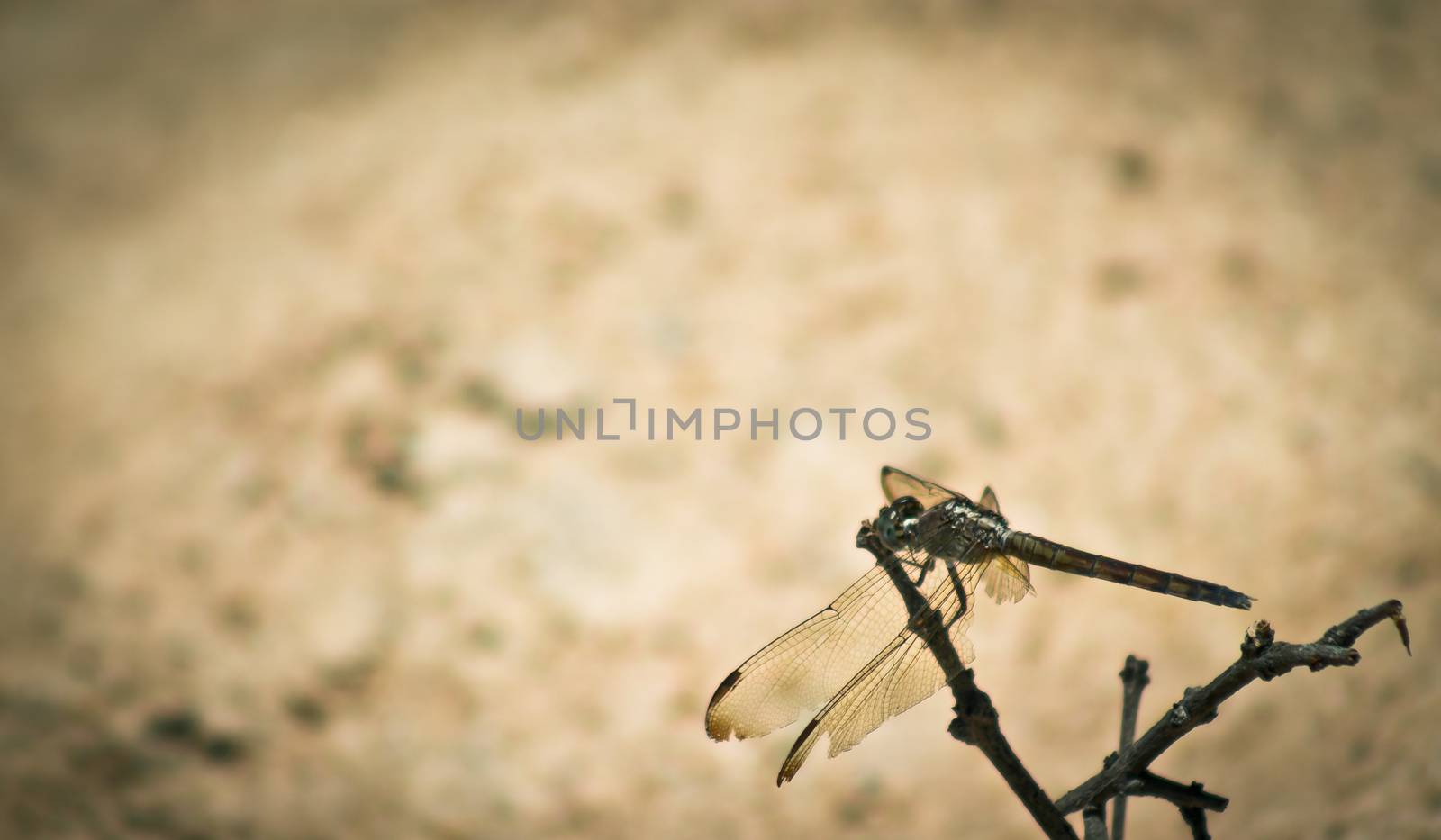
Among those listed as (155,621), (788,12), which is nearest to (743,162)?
(788,12)

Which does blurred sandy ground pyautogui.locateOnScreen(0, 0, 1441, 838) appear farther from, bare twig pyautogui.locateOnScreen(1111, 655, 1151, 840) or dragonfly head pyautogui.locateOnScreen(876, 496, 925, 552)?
dragonfly head pyautogui.locateOnScreen(876, 496, 925, 552)

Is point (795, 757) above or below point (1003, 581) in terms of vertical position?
below

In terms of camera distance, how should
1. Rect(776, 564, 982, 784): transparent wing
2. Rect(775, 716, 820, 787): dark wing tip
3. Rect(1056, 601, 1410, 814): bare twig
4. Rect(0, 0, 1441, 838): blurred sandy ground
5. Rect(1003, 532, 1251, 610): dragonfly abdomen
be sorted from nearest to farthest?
Rect(1056, 601, 1410, 814): bare twig → Rect(775, 716, 820, 787): dark wing tip → Rect(776, 564, 982, 784): transparent wing → Rect(1003, 532, 1251, 610): dragonfly abdomen → Rect(0, 0, 1441, 838): blurred sandy ground

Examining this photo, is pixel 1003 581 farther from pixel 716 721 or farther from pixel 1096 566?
pixel 716 721

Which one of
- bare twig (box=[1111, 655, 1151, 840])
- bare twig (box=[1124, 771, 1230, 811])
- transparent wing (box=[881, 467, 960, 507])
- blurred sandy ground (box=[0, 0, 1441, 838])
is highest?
blurred sandy ground (box=[0, 0, 1441, 838])

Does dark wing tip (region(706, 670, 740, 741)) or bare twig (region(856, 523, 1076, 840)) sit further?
dark wing tip (region(706, 670, 740, 741))

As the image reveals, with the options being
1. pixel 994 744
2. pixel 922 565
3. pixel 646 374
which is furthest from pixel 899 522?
pixel 646 374

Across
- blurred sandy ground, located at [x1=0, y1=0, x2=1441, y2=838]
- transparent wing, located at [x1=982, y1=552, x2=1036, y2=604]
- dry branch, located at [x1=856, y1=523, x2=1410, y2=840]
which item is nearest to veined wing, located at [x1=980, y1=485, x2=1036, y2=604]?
transparent wing, located at [x1=982, y1=552, x2=1036, y2=604]

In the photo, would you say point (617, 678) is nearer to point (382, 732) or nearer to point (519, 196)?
point (382, 732)
